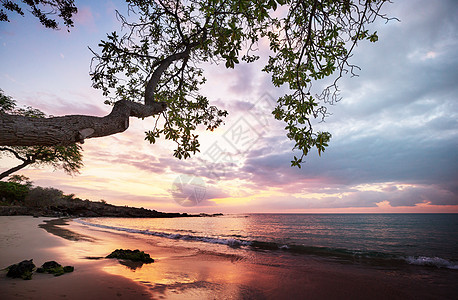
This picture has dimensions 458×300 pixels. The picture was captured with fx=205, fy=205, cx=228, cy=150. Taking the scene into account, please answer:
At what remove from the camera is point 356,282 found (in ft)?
19.1

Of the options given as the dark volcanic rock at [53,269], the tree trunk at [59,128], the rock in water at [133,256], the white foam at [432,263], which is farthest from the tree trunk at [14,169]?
the white foam at [432,263]

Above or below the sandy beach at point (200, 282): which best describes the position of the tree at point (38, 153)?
above

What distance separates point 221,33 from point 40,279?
607 centimetres

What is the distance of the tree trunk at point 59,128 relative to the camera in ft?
8.95

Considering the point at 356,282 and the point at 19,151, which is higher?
the point at 19,151

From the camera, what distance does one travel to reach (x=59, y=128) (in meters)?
3.04

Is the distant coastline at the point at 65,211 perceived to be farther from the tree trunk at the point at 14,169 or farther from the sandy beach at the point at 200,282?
the sandy beach at the point at 200,282

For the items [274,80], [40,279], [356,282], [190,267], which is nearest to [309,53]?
[274,80]

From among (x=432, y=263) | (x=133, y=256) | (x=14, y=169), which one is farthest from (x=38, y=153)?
(x=432, y=263)

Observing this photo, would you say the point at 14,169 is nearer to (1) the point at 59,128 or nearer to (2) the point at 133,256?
(2) the point at 133,256

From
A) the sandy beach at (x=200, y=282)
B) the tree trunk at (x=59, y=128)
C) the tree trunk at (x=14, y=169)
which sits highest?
the tree trunk at (x=14, y=169)

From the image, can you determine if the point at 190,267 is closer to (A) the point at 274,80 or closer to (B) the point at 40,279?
(B) the point at 40,279

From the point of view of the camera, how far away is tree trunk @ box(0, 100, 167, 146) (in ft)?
8.95

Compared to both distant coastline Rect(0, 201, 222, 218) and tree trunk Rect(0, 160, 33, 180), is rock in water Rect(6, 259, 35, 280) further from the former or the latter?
distant coastline Rect(0, 201, 222, 218)
